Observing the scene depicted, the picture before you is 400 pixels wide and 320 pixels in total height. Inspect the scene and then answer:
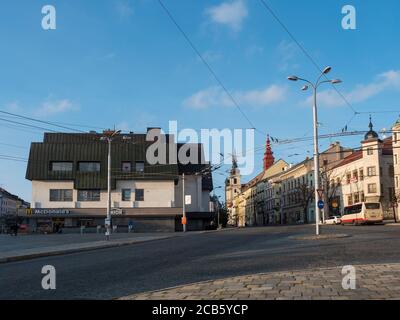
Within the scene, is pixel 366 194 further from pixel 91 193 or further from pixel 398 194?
pixel 91 193

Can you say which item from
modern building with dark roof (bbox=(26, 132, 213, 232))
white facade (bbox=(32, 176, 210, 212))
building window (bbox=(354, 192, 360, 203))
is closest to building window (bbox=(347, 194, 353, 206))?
building window (bbox=(354, 192, 360, 203))

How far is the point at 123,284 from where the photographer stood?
1106cm

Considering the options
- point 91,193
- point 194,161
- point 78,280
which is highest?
point 194,161

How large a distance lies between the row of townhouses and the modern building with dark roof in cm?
1105

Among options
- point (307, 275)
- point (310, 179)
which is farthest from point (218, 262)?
point (310, 179)

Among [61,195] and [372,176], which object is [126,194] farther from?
[372,176]

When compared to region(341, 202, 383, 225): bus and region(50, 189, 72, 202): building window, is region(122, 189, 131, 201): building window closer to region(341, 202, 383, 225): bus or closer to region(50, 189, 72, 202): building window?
region(50, 189, 72, 202): building window

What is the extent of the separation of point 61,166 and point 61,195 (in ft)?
13.4

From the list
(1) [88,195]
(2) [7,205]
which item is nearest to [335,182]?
(1) [88,195]

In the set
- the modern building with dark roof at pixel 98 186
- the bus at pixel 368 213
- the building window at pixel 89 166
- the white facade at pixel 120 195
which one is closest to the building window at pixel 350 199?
the bus at pixel 368 213

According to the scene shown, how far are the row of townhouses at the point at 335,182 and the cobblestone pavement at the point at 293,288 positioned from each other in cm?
2540

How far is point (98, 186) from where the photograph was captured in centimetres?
6825

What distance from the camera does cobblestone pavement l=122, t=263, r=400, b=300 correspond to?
327 inches
